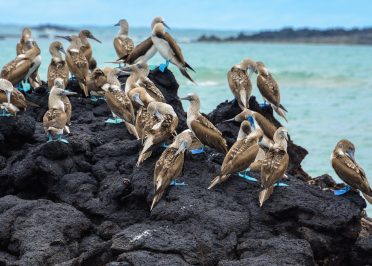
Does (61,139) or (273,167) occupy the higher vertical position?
(273,167)

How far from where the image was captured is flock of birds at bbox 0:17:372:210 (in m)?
9.63

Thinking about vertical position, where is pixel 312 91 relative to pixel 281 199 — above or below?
below

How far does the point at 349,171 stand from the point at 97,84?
16.7ft

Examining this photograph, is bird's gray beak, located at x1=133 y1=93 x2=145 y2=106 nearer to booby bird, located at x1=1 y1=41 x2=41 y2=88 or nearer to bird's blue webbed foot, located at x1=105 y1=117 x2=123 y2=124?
bird's blue webbed foot, located at x1=105 y1=117 x2=123 y2=124

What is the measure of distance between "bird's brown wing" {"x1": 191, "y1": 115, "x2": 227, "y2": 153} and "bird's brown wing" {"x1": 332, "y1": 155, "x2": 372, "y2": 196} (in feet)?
4.74

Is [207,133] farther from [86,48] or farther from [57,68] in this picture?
[86,48]

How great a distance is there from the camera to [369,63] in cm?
5934

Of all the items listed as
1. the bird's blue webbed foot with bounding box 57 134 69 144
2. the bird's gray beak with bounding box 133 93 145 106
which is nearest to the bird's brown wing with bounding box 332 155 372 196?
the bird's gray beak with bounding box 133 93 145 106

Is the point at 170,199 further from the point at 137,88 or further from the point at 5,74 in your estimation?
the point at 5,74

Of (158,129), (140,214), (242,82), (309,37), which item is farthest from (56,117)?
(309,37)

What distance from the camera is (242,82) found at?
13.0m

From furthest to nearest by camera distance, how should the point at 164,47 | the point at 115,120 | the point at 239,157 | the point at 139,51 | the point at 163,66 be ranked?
the point at 139,51 < the point at 164,47 < the point at 163,66 < the point at 115,120 < the point at 239,157

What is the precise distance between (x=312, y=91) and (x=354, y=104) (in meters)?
6.07

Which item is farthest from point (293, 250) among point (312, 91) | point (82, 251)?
point (312, 91)
